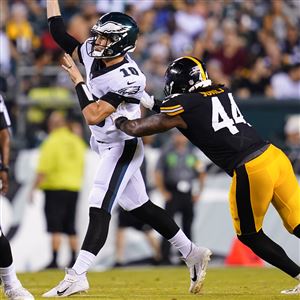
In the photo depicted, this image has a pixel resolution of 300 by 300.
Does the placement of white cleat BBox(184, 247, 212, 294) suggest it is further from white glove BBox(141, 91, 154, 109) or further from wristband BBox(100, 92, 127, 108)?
wristband BBox(100, 92, 127, 108)

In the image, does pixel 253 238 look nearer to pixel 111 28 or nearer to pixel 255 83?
pixel 111 28

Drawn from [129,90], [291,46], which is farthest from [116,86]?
[291,46]

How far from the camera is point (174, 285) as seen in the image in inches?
338

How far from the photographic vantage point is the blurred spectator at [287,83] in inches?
575

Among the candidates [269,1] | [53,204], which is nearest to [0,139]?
[53,204]

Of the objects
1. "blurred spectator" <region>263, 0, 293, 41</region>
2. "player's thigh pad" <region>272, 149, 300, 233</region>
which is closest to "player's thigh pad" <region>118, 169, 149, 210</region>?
"player's thigh pad" <region>272, 149, 300, 233</region>

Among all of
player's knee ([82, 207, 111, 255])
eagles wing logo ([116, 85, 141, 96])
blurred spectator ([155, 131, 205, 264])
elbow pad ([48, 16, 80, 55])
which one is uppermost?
elbow pad ([48, 16, 80, 55])

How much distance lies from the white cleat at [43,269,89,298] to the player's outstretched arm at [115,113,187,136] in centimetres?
112

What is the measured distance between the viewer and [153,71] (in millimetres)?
14508

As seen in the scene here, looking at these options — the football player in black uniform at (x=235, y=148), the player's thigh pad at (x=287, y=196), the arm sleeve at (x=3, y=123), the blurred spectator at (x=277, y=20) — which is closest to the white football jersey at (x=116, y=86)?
the football player in black uniform at (x=235, y=148)

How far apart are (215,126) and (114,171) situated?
2.95 feet

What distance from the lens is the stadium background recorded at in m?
13.1

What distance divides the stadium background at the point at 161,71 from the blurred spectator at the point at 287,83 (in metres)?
0.02

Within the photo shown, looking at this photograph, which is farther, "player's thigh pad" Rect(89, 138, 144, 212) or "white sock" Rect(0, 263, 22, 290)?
"player's thigh pad" Rect(89, 138, 144, 212)
